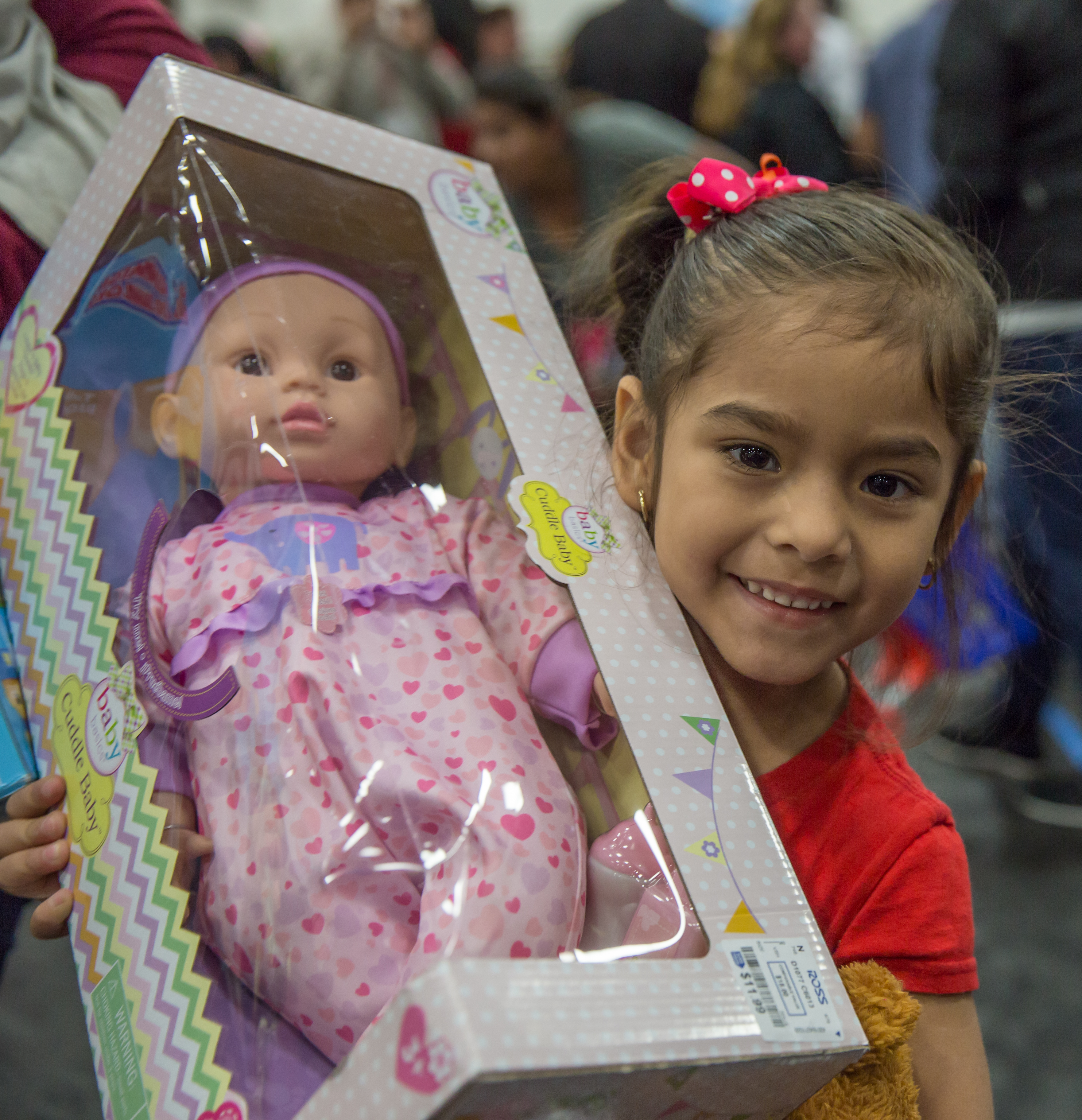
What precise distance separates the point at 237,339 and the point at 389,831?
13.2 inches

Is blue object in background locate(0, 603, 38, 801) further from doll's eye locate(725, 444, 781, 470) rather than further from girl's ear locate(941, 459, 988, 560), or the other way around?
girl's ear locate(941, 459, 988, 560)

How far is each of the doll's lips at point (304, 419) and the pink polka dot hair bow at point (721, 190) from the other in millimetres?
272

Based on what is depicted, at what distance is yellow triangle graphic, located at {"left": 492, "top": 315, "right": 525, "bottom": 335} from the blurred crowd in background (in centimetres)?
5

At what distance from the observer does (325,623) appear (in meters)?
0.58

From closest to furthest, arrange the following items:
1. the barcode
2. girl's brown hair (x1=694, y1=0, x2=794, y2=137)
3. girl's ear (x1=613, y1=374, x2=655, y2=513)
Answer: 1. the barcode
2. girl's ear (x1=613, y1=374, x2=655, y2=513)
3. girl's brown hair (x1=694, y1=0, x2=794, y2=137)

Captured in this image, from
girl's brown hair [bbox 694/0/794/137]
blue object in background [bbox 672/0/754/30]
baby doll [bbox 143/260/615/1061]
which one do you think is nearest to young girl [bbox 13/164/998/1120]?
baby doll [bbox 143/260/615/1061]

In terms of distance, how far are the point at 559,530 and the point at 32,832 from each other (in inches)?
14.3

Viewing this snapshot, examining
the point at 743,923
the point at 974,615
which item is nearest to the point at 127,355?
the point at 743,923

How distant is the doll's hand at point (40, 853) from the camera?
579 mm

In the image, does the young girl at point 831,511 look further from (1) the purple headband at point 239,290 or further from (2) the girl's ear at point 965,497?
(1) the purple headband at point 239,290

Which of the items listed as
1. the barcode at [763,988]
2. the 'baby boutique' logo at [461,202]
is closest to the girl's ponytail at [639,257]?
the 'baby boutique' logo at [461,202]

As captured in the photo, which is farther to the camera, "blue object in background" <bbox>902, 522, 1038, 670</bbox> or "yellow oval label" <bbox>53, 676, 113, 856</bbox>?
"blue object in background" <bbox>902, 522, 1038, 670</bbox>

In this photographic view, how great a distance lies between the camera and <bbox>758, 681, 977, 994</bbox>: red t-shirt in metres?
0.54

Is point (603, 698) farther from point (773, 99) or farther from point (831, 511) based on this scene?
point (773, 99)
